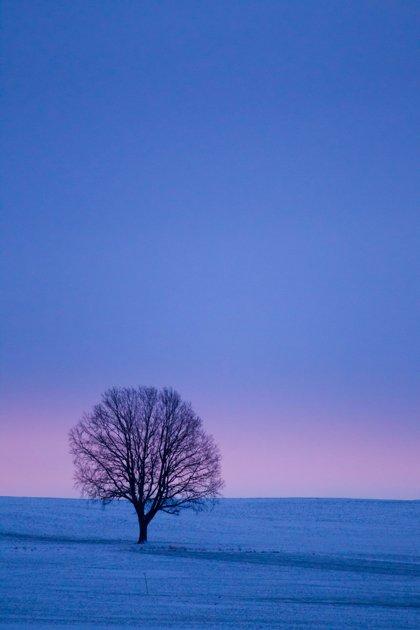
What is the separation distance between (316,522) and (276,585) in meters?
59.2

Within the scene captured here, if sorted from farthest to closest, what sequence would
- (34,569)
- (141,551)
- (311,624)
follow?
(141,551), (34,569), (311,624)

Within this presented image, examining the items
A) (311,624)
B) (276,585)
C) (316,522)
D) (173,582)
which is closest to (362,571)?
(276,585)

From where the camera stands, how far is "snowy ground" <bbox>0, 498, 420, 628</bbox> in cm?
1939

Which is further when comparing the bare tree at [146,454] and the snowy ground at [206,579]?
the bare tree at [146,454]

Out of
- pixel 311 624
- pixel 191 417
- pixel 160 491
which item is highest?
pixel 191 417

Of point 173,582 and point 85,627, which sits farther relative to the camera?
point 173,582

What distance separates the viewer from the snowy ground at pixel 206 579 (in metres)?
19.4

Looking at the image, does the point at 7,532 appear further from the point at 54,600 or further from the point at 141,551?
the point at 54,600

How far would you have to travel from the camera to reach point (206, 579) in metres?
28.9

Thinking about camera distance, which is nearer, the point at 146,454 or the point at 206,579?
the point at 206,579

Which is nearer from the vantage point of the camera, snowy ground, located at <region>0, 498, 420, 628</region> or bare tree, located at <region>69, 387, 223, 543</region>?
snowy ground, located at <region>0, 498, 420, 628</region>

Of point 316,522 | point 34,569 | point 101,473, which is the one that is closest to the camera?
point 34,569

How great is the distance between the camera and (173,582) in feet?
89.4

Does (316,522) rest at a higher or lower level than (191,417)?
lower
